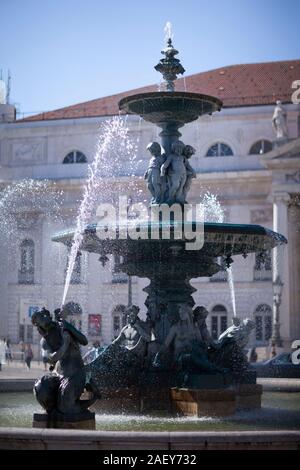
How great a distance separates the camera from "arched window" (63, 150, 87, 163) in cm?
5203

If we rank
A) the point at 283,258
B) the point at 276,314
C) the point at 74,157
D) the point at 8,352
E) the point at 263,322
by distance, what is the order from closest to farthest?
1. the point at 276,314
2. the point at 283,258
3. the point at 8,352
4. the point at 263,322
5. the point at 74,157

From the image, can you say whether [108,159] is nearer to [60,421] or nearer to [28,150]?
[28,150]

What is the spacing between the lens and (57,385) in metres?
10.1

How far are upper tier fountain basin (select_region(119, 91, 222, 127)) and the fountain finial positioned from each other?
582 millimetres

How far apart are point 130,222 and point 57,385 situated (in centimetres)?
422

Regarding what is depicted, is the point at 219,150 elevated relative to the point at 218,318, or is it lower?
elevated

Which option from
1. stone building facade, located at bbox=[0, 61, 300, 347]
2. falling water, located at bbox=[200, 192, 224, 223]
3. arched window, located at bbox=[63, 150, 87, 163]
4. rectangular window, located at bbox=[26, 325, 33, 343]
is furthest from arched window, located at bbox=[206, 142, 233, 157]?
rectangular window, located at bbox=[26, 325, 33, 343]

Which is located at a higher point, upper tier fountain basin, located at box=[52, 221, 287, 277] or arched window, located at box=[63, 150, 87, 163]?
arched window, located at box=[63, 150, 87, 163]

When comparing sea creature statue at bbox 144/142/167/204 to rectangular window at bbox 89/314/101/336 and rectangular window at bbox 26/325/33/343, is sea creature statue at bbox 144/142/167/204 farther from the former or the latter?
rectangular window at bbox 26/325/33/343

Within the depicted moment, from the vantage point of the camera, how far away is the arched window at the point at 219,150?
163ft

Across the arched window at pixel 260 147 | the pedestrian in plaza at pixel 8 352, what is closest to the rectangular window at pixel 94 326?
the pedestrian in plaza at pixel 8 352

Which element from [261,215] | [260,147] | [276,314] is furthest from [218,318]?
[260,147]

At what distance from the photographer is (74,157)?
52219 millimetres

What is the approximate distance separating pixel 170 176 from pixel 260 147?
115ft
